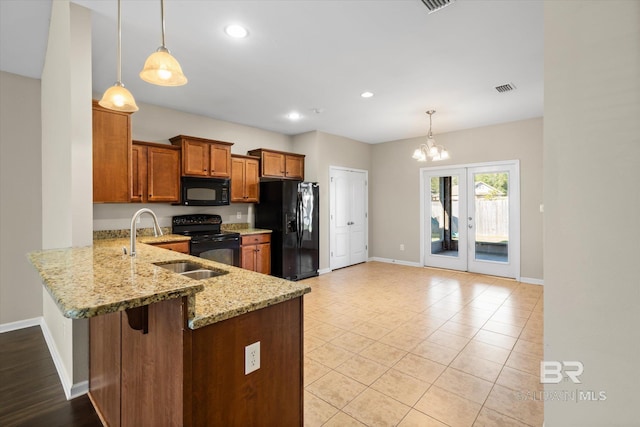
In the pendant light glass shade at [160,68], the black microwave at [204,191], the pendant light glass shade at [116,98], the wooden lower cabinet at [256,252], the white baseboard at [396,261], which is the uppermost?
the pendant light glass shade at [160,68]

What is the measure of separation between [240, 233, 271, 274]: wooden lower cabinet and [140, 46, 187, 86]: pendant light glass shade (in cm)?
350

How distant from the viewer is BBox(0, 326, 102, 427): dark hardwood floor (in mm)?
1963

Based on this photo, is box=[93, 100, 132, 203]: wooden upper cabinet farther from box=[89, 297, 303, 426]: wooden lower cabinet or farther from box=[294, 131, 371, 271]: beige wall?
box=[294, 131, 371, 271]: beige wall

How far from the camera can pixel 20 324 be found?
11.3ft

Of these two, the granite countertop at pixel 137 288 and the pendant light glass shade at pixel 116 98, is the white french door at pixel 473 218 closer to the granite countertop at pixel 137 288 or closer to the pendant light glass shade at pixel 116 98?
the granite countertop at pixel 137 288

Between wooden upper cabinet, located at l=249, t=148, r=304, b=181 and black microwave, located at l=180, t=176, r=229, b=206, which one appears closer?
black microwave, located at l=180, t=176, r=229, b=206

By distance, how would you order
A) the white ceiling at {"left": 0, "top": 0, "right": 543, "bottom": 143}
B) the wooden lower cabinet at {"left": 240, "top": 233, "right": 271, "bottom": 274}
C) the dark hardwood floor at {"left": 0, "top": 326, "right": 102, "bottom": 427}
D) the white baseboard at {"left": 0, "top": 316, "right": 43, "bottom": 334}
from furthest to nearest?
the wooden lower cabinet at {"left": 240, "top": 233, "right": 271, "bottom": 274} → the white baseboard at {"left": 0, "top": 316, "right": 43, "bottom": 334} → the white ceiling at {"left": 0, "top": 0, "right": 543, "bottom": 143} → the dark hardwood floor at {"left": 0, "top": 326, "right": 102, "bottom": 427}

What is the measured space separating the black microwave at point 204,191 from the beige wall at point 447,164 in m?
3.76

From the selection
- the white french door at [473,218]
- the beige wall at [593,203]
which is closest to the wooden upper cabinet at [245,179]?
the white french door at [473,218]

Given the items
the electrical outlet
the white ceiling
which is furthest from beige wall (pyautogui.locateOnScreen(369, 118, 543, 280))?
the electrical outlet

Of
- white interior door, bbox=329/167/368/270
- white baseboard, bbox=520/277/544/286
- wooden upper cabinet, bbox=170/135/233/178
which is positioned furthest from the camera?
white interior door, bbox=329/167/368/270

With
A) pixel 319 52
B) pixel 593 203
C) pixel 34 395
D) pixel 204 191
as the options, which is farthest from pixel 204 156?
pixel 593 203

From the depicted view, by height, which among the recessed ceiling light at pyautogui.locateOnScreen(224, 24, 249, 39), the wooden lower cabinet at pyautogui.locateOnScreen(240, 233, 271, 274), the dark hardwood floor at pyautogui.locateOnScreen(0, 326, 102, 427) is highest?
the recessed ceiling light at pyautogui.locateOnScreen(224, 24, 249, 39)

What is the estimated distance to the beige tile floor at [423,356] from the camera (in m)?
1.98
